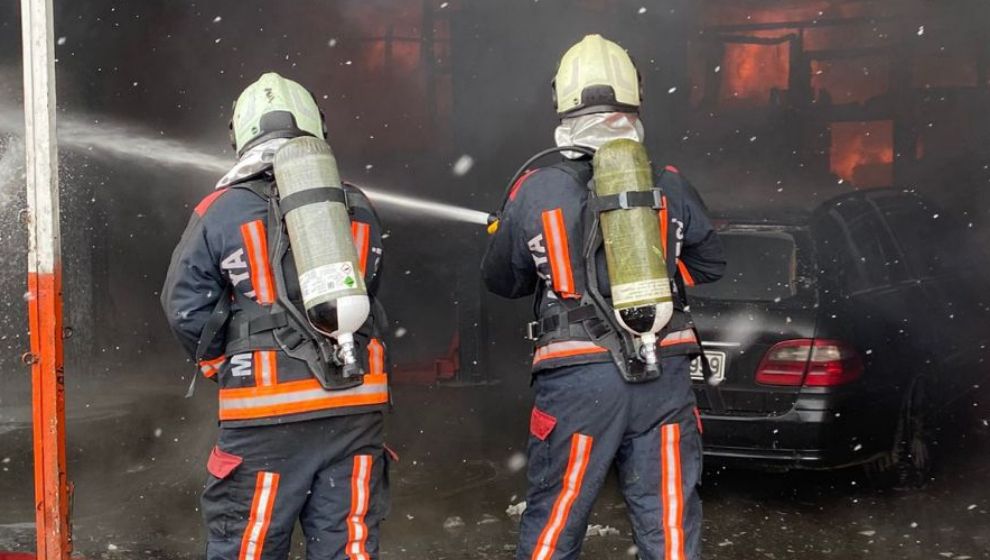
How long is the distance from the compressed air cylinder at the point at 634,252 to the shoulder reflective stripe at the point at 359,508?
91 centimetres

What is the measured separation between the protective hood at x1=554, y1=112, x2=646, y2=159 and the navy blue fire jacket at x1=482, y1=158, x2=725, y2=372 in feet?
0.22

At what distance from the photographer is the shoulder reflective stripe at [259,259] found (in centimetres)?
324

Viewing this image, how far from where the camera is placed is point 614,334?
357cm

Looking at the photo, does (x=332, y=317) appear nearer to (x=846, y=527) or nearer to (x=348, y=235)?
(x=348, y=235)

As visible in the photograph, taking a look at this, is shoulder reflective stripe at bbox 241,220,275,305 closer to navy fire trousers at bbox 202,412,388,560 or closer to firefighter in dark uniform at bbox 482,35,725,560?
navy fire trousers at bbox 202,412,388,560

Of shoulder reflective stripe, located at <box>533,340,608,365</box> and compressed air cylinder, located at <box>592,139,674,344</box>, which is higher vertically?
compressed air cylinder, located at <box>592,139,674,344</box>

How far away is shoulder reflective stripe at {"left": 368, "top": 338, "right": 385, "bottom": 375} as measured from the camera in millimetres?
3416

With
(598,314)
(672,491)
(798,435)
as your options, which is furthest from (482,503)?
(598,314)

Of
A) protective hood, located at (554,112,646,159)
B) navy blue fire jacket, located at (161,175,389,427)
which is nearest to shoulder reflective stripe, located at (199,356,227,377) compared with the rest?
navy blue fire jacket, located at (161,175,389,427)

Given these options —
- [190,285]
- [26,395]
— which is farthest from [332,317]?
[26,395]

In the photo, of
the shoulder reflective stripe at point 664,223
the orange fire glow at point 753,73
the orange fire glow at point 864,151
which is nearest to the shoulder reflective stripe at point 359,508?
the shoulder reflective stripe at point 664,223

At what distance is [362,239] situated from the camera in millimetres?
3408

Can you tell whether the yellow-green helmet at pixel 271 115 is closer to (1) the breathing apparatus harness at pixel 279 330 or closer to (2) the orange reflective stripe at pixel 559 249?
(1) the breathing apparatus harness at pixel 279 330

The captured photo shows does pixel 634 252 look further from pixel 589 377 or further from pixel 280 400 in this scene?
pixel 280 400
